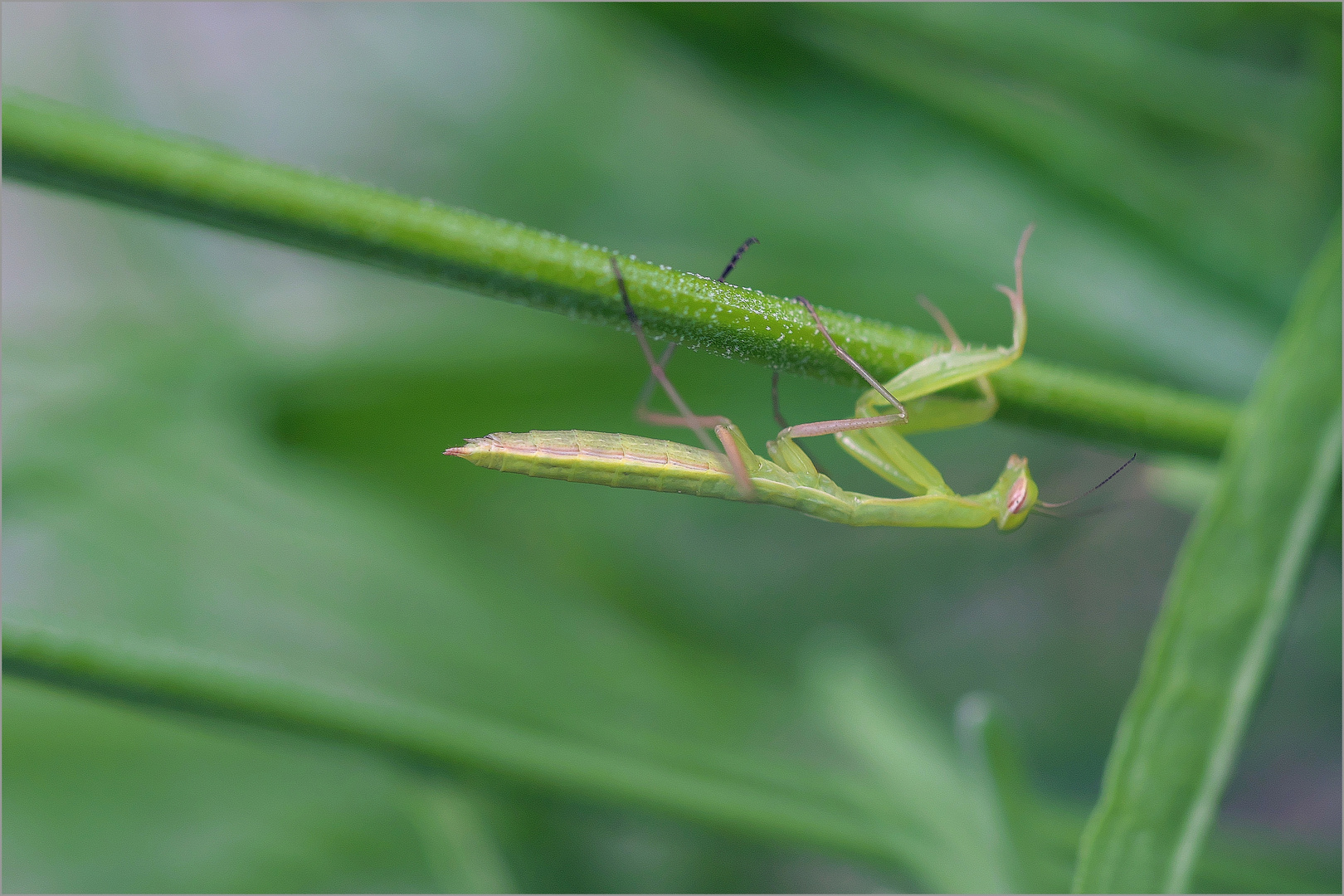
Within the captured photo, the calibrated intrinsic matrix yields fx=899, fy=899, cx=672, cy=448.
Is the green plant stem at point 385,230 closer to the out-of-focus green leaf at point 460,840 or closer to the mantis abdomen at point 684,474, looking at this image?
the mantis abdomen at point 684,474

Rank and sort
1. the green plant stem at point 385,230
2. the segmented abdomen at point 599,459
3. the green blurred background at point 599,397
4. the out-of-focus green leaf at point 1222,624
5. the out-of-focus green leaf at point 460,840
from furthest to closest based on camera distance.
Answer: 1. the green blurred background at point 599,397
2. the out-of-focus green leaf at point 460,840
3. the segmented abdomen at point 599,459
4. the out-of-focus green leaf at point 1222,624
5. the green plant stem at point 385,230

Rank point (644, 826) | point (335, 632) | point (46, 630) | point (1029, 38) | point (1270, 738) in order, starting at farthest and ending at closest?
point (335, 632)
point (1270, 738)
point (1029, 38)
point (644, 826)
point (46, 630)

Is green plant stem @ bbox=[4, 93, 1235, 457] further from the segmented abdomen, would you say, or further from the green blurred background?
the green blurred background

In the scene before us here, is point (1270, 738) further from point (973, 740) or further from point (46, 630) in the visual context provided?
point (46, 630)

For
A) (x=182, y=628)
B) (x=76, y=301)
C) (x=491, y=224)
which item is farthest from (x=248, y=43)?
(x=491, y=224)

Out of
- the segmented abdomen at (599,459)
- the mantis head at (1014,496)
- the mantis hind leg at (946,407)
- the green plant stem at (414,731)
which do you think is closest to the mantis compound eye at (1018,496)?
the mantis head at (1014,496)
